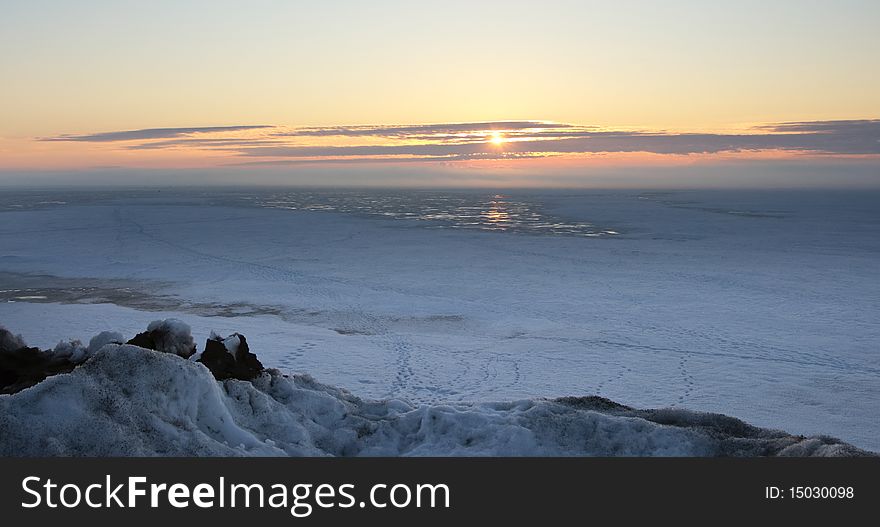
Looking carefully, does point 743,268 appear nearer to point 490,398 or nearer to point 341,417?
point 490,398

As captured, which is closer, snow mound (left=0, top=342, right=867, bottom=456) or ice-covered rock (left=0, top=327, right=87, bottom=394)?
snow mound (left=0, top=342, right=867, bottom=456)

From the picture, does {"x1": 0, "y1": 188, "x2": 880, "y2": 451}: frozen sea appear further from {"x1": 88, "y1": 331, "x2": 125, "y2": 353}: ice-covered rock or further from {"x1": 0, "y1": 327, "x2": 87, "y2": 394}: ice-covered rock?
{"x1": 0, "y1": 327, "x2": 87, "y2": 394}: ice-covered rock

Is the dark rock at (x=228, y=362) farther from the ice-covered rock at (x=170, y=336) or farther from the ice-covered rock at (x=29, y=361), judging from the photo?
the ice-covered rock at (x=29, y=361)

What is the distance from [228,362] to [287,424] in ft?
3.62

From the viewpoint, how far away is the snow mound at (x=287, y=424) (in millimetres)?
4762

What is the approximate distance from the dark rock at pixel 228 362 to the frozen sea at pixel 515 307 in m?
2.78

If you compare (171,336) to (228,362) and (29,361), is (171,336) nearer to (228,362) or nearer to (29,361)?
(228,362)

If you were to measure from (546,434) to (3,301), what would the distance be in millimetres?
15258

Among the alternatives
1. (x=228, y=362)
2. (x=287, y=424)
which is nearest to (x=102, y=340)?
(x=228, y=362)

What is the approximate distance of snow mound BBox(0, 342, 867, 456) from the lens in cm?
476

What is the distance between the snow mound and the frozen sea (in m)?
2.71

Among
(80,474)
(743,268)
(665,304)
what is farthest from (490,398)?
(743,268)

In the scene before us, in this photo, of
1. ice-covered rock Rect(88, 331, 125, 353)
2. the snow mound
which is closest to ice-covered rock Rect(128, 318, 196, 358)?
ice-covered rock Rect(88, 331, 125, 353)

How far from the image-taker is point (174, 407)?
17.1ft
